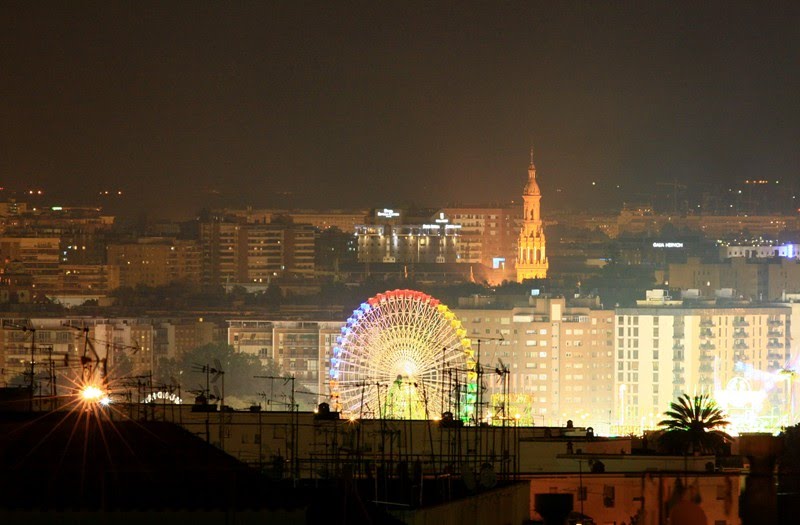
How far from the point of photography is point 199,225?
126 metres

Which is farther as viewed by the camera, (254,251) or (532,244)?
(254,251)

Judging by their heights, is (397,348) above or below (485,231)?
below

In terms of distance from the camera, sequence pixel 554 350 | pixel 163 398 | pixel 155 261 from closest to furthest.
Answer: pixel 163 398, pixel 554 350, pixel 155 261

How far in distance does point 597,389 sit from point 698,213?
50.8m

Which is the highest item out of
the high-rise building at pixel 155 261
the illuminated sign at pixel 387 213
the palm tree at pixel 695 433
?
the illuminated sign at pixel 387 213

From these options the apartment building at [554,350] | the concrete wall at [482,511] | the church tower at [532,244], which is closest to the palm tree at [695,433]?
the concrete wall at [482,511]

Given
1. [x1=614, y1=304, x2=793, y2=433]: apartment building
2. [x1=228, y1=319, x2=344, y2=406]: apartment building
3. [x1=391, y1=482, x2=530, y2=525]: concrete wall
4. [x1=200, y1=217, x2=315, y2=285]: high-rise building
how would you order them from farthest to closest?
[x1=200, y1=217, x2=315, y2=285]: high-rise building → [x1=228, y1=319, x2=344, y2=406]: apartment building → [x1=614, y1=304, x2=793, y2=433]: apartment building → [x1=391, y1=482, x2=530, y2=525]: concrete wall

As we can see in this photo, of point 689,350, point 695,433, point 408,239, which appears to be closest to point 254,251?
point 408,239

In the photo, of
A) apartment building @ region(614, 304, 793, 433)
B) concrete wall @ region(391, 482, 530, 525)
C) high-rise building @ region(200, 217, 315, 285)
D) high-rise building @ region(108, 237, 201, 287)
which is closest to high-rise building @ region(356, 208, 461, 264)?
high-rise building @ region(200, 217, 315, 285)

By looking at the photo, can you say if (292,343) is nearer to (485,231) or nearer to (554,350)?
(554,350)

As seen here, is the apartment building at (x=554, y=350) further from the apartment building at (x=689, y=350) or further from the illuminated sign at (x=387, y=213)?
the illuminated sign at (x=387, y=213)

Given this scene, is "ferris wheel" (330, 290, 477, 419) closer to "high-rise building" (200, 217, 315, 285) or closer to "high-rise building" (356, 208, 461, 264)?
"high-rise building" (356, 208, 461, 264)

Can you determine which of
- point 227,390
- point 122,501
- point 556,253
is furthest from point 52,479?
point 556,253

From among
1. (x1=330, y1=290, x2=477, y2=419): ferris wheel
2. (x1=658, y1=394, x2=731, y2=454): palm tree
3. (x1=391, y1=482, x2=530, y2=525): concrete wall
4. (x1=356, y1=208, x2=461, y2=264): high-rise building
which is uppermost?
(x1=356, y1=208, x2=461, y2=264): high-rise building
